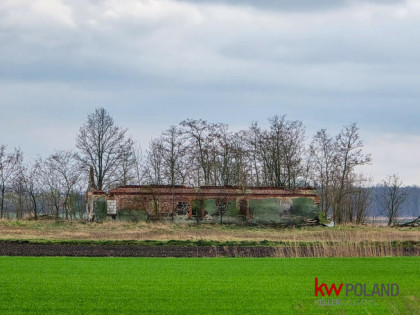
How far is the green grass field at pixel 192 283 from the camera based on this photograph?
Answer: 50.9ft

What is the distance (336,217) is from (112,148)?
27465 millimetres

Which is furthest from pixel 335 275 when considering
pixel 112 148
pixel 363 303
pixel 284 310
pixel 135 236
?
pixel 112 148

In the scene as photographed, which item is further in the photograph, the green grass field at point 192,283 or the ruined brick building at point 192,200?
the ruined brick building at point 192,200

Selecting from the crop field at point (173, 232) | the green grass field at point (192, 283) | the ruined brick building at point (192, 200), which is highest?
the ruined brick building at point (192, 200)

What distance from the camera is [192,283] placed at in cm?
2019

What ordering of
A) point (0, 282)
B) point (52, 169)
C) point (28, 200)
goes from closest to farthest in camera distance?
point (0, 282)
point (52, 169)
point (28, 200)

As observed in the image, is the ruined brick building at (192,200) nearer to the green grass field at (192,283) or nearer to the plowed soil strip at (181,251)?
the plowed soil strip at (181,251)

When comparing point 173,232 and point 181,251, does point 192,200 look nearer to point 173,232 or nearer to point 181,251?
point 173,232

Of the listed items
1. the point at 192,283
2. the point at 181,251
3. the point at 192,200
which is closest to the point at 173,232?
the point at 192,200

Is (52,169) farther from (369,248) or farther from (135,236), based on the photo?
(369,248)

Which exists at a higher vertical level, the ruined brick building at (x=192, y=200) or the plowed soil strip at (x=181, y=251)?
the ruined brick building at (x=192, y=200)

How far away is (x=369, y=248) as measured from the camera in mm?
32250

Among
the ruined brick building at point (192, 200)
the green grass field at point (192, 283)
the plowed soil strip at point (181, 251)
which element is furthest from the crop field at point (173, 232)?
the green grass field at point (192, 283)

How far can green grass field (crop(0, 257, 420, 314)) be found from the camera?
15.5 m
